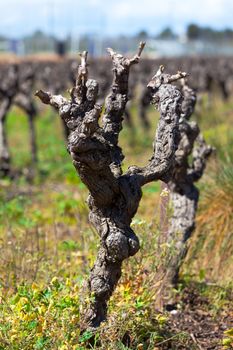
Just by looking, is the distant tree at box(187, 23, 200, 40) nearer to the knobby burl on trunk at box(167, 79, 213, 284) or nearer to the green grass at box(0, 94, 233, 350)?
the green grass at box(0, 94, 233, 350)

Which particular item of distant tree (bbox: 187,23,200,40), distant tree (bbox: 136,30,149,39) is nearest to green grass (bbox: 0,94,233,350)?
distant tree (bbox: 136,30,149,39)

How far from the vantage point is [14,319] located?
3590mm

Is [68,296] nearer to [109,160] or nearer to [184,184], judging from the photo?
[109,160]

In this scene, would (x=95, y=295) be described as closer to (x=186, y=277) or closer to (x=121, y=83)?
(x=121, y=83)

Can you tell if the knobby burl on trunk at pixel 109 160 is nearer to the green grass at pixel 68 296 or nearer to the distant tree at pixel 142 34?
the green grass at pixel 68 296

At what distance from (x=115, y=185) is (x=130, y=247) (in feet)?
1.15

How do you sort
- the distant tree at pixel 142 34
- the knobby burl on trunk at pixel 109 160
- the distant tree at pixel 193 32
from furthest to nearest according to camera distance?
the distant tree at pixel 193 32, the distant tree at pixel 142 34, the knobby burl on trunk at pixel 109 160

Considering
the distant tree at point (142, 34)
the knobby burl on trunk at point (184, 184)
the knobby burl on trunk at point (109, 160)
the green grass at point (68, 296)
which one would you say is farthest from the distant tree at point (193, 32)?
the knobby burl on trunk at point (109, 160)

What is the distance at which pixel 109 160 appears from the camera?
360cm

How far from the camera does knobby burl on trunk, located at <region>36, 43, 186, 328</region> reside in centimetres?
349

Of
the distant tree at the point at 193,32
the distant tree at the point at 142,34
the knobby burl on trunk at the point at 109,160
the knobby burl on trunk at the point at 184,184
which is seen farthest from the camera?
the distant tree at the point at 193,32

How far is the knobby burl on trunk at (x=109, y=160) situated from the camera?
3490 mm

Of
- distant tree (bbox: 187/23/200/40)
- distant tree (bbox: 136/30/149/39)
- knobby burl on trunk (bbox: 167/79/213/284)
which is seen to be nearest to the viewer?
knobby burl on trunk (bbox: 167/79/213/284)

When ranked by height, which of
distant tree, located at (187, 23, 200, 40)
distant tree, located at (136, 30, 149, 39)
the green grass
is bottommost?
the green grass
